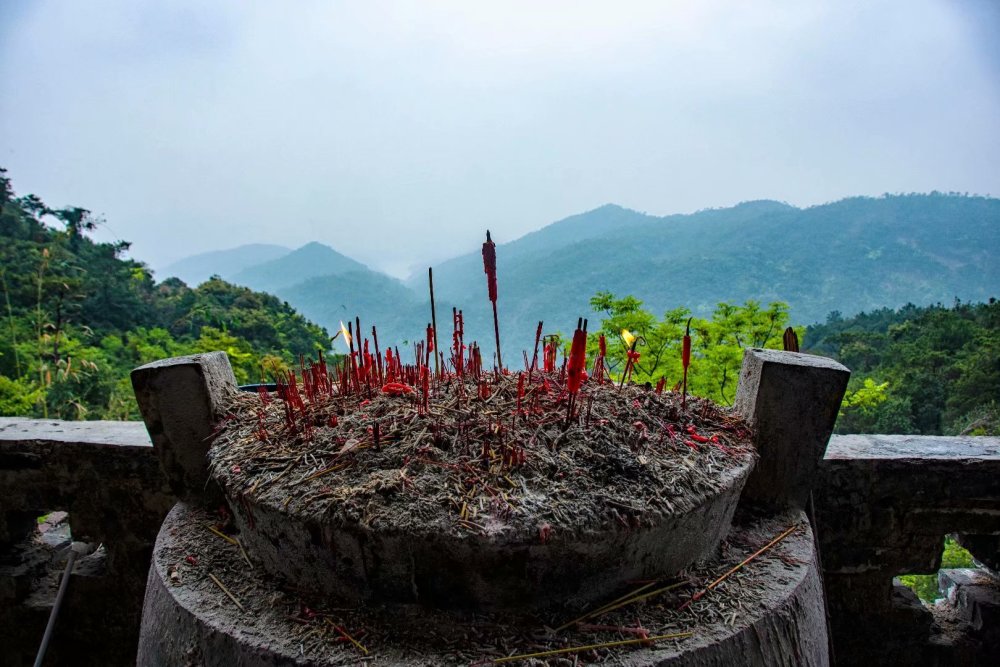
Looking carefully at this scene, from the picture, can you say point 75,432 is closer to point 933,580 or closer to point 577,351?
point 577,351

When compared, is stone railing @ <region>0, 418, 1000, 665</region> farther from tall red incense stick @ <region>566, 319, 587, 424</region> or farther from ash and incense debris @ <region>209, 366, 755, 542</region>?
tall red incense stick @ <region>566, 319, 587, 424</region>

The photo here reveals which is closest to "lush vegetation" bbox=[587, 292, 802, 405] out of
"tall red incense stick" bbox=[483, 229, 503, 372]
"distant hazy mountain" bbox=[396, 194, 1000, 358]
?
Answer: "tall red incense stick" bbox=[483, 229, 503, 372]

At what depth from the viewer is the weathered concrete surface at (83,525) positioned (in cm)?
Result: 272

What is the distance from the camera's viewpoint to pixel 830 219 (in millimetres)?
39594

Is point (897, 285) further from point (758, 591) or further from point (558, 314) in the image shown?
point (758, 591)

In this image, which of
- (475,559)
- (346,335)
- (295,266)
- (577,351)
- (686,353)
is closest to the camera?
(475,559)

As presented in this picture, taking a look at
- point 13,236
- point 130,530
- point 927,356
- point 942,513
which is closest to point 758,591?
point 942,513

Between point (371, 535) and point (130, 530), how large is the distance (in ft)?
6.87

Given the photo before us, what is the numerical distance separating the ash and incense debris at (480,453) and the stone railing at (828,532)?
→ 99 centimetres

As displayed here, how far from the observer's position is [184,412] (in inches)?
81.1

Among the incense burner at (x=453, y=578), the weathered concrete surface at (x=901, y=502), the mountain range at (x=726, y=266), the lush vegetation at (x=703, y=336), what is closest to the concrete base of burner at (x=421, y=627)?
the incense burner at (x=453, y=578)

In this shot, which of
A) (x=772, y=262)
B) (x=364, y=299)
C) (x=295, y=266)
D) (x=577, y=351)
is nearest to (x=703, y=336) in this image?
(x=577, y=351)

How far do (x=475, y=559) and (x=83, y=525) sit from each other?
251 cm

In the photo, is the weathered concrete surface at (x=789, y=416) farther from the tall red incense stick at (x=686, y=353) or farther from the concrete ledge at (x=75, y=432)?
the concrete ledge at (x=75, y=432)
